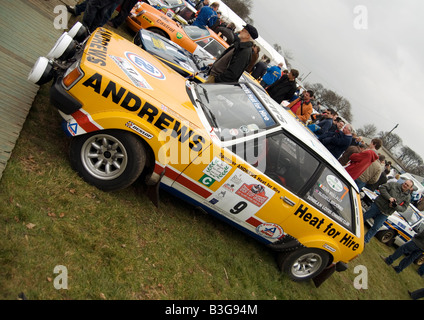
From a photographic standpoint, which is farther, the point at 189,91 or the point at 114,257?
the point at 189,91

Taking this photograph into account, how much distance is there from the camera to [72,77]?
330cm

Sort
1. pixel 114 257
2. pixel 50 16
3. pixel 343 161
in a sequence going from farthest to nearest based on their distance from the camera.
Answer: pixel 343 161, pixel 50 16, pixel 114 257

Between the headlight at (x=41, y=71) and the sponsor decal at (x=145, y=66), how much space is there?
2.97 feet

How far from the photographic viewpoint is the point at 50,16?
20.4ft

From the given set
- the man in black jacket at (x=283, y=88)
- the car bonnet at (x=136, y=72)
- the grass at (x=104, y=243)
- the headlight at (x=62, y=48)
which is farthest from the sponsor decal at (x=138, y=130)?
the man in black jacket at (x=283, y=88)

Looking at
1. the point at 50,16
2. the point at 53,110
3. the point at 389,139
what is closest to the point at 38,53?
the point at 53,110

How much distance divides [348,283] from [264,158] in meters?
3.55

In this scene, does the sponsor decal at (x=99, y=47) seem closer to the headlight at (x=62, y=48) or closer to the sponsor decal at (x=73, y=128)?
the headlight at (x=62, y=48)

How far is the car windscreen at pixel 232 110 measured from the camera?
3779 mm

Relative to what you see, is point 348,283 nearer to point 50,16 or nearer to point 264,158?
point 264,158

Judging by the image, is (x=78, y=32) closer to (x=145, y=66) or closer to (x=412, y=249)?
(x=145, y=66)

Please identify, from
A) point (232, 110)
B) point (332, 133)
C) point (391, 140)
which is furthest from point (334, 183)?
point (391, 140)

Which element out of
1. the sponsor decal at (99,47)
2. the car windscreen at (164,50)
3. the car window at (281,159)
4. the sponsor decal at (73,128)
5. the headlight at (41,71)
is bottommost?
the sponsor decal at (73,128)

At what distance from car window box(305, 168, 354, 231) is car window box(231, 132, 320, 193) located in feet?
0.63
